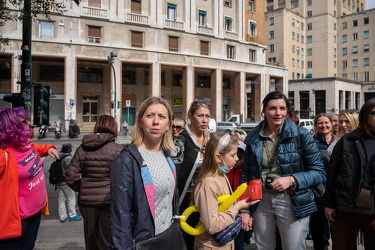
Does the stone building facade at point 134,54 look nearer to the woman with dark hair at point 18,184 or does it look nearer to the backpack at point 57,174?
the backpack at point 57,174

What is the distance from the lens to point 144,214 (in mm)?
2051

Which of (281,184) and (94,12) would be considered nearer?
(281,184)

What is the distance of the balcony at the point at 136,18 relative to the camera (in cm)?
3158

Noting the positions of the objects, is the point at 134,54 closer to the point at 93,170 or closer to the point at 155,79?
the point at 155,79

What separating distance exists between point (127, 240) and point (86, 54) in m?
30.5

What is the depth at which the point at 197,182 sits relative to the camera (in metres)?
2.69

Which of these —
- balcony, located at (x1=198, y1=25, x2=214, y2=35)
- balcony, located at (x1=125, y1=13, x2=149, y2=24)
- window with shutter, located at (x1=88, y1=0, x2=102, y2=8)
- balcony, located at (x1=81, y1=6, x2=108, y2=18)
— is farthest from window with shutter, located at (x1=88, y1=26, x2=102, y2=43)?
balcony, located at (x1=198, y1=25, x2=214, y2=35)

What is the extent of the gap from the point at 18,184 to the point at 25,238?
0.55 metres

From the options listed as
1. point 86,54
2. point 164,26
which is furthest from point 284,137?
point 164,26

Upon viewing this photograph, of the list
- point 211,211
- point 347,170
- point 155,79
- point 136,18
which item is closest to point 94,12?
point 136,18

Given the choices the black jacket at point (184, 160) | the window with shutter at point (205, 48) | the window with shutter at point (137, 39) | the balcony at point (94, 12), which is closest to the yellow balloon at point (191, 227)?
the black jacket at point (184, 160)

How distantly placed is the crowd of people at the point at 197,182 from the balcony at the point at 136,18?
101 feet

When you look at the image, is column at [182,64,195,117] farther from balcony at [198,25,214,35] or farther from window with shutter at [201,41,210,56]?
balcony at [198,25,214,35]

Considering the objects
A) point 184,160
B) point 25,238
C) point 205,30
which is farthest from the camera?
point 205,30
